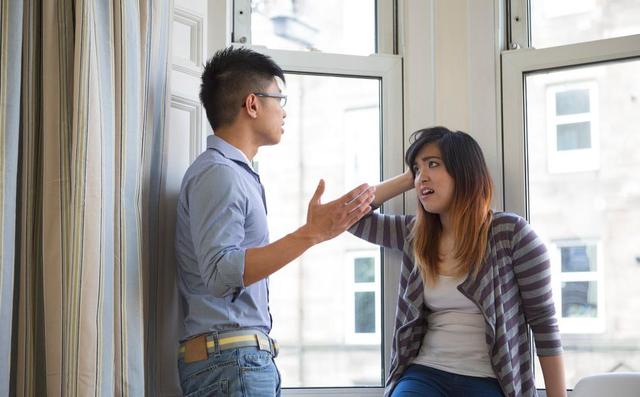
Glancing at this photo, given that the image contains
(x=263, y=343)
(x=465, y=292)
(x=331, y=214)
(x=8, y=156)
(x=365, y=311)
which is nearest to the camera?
(x=8, y=156)

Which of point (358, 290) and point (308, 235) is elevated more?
point (308, 235)

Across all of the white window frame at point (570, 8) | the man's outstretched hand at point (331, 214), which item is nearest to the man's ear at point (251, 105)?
the man's outstretched hand at point (331, 214)

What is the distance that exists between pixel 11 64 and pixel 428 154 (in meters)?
1.14

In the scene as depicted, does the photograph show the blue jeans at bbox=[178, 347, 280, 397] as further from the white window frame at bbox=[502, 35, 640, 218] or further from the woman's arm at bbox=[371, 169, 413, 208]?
the white window frame at bbox=[502, 35, 640, 218]

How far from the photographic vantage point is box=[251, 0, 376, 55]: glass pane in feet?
8.34

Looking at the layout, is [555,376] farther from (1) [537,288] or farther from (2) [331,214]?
(2) [331,214]

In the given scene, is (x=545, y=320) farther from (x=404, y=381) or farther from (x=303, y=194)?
(x=303, y=194)

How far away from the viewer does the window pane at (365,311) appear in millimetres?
2516

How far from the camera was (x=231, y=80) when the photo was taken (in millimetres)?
2084

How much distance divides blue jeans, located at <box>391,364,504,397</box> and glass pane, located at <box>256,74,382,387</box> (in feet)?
1.01

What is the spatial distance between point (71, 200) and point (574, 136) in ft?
4.82

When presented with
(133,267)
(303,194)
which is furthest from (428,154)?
(133,267)

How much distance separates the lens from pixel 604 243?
2365 millimetres

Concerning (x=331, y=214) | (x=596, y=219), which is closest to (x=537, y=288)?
(x=596, y=219)
